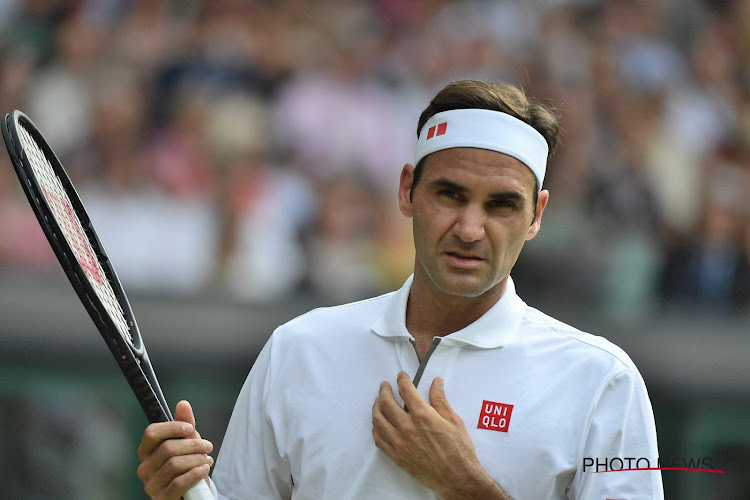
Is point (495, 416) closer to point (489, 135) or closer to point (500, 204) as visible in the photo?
point (500, 204)

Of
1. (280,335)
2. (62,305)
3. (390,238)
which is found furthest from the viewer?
(390,238)

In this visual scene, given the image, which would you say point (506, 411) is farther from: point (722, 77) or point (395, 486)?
point (722, 77)

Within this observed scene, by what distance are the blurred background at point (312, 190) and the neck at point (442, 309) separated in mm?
3275

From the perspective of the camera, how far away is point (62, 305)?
22.0 ft

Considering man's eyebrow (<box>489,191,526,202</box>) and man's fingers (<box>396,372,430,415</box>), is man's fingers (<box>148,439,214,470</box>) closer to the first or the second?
man's fingers (<box>396,372,430,415</box>)

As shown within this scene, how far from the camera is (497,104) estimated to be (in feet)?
10.6

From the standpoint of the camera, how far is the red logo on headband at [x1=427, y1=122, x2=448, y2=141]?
3219mm

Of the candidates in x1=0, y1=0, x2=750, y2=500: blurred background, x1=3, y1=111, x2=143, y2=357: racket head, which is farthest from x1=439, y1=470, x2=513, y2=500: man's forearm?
x1=0, y1=0, x2=750, y2=500: blurred background

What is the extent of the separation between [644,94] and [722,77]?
0.84 metres

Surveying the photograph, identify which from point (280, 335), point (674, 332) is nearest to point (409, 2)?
point (674, 332)

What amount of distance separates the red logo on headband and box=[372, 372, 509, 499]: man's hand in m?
0.65

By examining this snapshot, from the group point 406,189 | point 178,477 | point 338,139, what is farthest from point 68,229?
point 338,139

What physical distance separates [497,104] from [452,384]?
2.49 ft

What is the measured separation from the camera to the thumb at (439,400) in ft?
9.93
